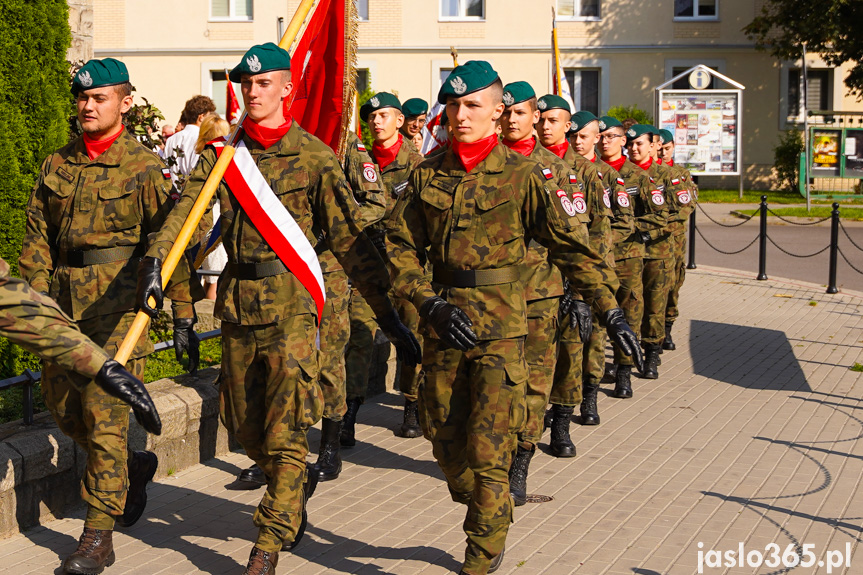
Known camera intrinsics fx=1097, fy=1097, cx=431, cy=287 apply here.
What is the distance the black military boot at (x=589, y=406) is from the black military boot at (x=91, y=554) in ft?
13.7

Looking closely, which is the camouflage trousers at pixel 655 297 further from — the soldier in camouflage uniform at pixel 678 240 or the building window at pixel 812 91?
the building window at pixel 812 91

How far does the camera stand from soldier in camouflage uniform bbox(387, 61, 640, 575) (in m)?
4.98

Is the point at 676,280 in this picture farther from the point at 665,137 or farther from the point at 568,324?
the point at 568,324

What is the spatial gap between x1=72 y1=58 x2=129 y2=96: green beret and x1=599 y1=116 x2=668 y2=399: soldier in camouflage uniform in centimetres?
497

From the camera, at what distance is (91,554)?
520 cm

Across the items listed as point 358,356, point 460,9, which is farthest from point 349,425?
point 460,9

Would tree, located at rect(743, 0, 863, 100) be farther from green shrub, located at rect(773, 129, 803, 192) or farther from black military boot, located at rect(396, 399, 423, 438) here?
black military boot, located at rect(396, 399, 423, 438)

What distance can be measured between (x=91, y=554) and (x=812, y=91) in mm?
35183

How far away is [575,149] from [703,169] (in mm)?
15244

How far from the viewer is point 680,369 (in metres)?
10.6

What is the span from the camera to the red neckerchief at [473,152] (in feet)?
16.8

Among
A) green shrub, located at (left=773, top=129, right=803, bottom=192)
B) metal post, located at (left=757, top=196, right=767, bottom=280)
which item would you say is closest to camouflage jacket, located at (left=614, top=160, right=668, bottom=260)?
metal post, located at (left=757, top=196, right=767, bottom=280)

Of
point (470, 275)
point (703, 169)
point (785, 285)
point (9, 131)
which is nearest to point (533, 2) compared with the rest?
point (703, 169)

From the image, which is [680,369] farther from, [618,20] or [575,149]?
[618,20]
